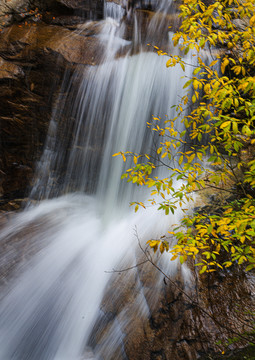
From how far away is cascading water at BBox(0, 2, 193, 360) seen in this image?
3.08 m

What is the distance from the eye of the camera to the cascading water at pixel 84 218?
121 inches

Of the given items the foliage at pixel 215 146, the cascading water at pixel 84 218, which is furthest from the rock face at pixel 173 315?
the foliage at pixel 215 146

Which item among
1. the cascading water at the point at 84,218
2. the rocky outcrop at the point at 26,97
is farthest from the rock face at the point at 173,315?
the rocky outcrop at the point at 26,97

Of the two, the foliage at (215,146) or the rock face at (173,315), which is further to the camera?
the rock face at (173,315)

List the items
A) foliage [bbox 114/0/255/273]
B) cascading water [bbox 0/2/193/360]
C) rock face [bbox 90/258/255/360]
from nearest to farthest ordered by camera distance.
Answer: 1. foliage [bbox 114/0/255/273]
2. rock face [bbox 90/258/255/360]
3. cascading water [bbox 0/2/193/360]

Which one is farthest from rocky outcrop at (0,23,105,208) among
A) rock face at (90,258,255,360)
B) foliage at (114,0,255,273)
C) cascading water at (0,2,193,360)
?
rock face at (90,258,255,360)

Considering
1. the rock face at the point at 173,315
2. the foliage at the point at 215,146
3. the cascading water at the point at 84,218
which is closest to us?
the foliage at the point at 215,146

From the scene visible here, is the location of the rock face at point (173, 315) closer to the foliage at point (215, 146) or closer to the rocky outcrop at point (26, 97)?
the foliage at point (215, 146)

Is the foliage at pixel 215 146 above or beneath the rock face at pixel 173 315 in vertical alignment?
above

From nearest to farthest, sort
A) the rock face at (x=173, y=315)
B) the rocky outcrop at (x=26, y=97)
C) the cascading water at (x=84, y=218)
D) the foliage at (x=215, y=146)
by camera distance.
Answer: the foliage at (x=215, y=146) → the rock face at (x=173, y=315) → the cascading water at (x=84, y=218) → the rocky outcrop at (x=26, y=97)

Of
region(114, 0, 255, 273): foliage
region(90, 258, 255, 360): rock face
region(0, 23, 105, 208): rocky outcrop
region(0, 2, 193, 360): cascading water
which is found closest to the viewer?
region(114, 0, 255, 273): foliage

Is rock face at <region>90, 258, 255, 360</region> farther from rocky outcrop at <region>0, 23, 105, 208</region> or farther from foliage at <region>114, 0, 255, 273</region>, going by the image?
rocky outcrop at <region>0, 23, 105, 208</region>

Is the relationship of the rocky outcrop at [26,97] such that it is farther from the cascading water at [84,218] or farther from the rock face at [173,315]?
the rock face at [173,315]

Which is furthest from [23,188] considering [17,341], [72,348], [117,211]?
[72,348]
